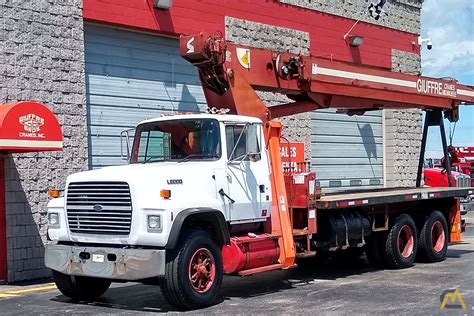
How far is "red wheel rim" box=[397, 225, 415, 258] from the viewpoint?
13672 millimetres

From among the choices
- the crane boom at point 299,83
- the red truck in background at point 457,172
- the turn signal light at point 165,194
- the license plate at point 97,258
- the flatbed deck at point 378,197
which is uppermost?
the crane boom at point 299,83

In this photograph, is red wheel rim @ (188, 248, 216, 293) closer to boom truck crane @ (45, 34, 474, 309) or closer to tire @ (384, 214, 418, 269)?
boom truck crane @ (45, 34, 474, 309)

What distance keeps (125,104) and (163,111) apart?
3.36 feet

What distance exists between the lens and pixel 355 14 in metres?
20.8

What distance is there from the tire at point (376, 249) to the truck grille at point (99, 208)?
5597 millimetres

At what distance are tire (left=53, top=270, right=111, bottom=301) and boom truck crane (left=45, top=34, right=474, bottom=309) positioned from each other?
0.02 metres

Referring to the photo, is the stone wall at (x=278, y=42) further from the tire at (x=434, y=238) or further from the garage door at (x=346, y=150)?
the tire at (x=434, y=238)

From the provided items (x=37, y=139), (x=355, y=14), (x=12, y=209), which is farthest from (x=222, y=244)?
(x=355, y=14)

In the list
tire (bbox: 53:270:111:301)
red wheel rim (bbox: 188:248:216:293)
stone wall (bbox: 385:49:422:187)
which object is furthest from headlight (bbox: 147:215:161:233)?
stone wall (bbox: 385:49:422:187)

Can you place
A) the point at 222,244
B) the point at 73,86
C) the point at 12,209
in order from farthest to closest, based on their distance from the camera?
the point at 73,86 → the point at 12,209 → the point at 222,244

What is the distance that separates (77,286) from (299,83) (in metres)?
4.88

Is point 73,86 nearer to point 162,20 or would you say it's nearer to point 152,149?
point 162,20

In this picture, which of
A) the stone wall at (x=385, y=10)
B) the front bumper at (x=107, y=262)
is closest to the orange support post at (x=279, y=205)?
the front bumper at (x=107, y=262)

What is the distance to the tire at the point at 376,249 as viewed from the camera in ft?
43.8
